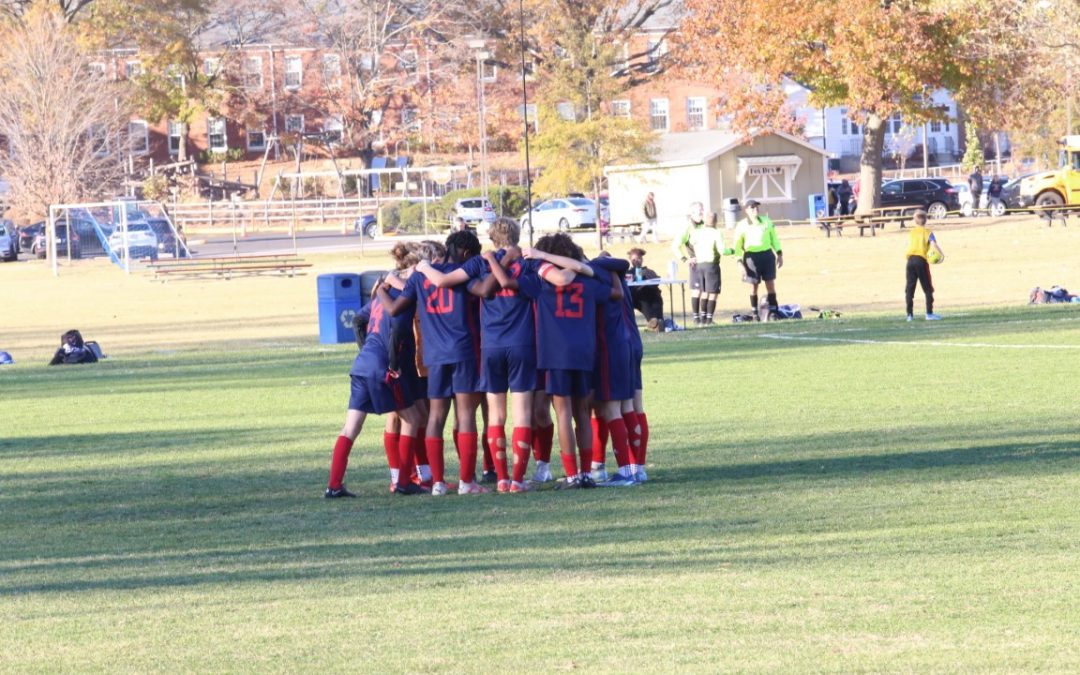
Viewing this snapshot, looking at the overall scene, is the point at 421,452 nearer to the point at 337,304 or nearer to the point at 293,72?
the point at 337,304

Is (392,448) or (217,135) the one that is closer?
(392,448)

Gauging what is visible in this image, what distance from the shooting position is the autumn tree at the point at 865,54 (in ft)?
185

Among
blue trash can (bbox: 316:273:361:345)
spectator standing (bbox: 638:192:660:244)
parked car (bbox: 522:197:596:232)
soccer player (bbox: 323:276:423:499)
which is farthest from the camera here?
parked car (bbox: 522:197:596:232)

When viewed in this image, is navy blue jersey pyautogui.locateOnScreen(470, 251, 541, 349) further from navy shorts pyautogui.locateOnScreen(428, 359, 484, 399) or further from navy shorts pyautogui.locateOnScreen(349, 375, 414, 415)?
navy shorts pyautogui.locateOnScreen(349, 375, 414, 415)

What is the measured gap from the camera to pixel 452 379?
445 inches

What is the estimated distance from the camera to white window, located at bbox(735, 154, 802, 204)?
7050 centimetres

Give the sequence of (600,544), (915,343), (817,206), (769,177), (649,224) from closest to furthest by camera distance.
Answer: (600,544)
(915,343)
(649,224)
(817,206)
(769,177)

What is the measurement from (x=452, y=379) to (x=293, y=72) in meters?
87.2

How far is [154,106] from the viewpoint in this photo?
8769cm

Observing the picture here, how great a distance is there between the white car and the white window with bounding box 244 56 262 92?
130 feet

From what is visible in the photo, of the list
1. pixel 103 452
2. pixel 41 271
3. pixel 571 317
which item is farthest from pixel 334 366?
pixel 41 271

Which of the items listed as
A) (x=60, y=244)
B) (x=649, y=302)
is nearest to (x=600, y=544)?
(x=649, y=302)

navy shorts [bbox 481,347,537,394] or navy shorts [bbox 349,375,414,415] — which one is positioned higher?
navy shorts [bbox 481,347,537,394]

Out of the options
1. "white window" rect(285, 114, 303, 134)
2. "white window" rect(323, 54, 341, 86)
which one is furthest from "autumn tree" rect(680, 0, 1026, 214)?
"white window" rect(285, 114, 303, 134)
